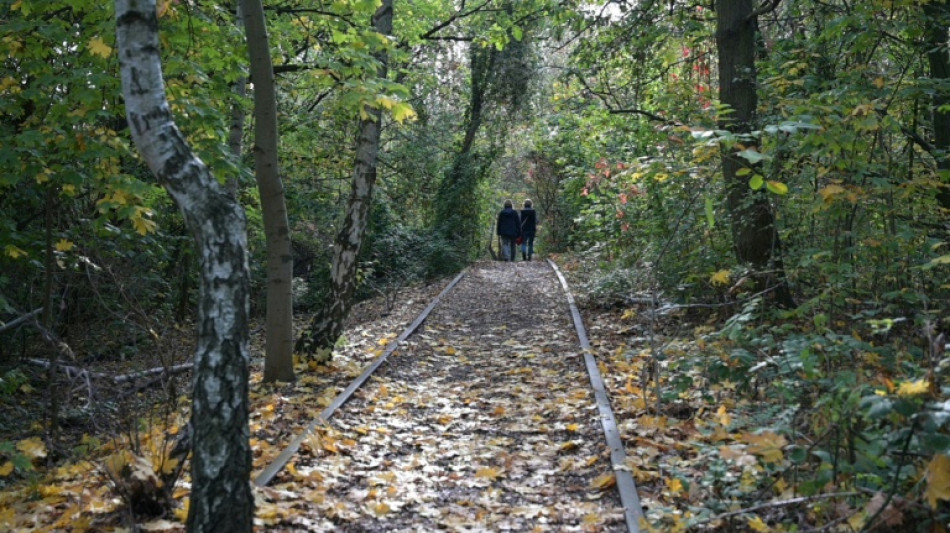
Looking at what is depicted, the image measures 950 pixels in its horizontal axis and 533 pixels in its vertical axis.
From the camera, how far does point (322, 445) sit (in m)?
5.67

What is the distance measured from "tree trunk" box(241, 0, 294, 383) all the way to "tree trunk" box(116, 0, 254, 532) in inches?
144

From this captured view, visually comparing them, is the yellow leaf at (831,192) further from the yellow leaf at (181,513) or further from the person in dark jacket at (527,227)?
the person in dark jacket at (527,227)

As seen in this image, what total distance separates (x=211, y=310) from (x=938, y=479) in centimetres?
326

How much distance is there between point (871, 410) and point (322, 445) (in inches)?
162

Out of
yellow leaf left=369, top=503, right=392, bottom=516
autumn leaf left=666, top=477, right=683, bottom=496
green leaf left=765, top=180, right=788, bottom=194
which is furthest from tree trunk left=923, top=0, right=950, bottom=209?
yellow leaf left=369, top=503, right=392, bottom=516

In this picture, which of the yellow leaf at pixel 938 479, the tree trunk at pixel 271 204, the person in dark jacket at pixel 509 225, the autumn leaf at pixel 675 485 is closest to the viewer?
the yellow leaf at pixel 938 479

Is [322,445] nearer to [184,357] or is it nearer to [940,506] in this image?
[940,506]

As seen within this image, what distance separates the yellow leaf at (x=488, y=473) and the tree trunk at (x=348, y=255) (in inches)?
162

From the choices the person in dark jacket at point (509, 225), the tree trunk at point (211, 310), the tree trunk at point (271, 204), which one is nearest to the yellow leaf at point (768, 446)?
the tree trunk at point (211, 310)

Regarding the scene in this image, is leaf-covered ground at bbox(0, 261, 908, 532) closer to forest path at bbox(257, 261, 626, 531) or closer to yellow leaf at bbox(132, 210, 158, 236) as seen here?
forest path at bbox(257, 261, 626, 531)

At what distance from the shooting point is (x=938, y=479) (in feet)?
8.78

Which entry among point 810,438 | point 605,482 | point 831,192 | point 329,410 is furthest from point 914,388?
point 329,410

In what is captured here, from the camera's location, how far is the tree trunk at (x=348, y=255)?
890 cm

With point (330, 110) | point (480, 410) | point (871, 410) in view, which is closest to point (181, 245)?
point (330, 110)
